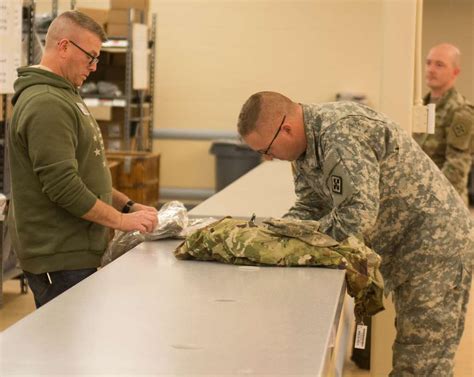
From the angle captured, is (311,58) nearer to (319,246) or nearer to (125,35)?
(125,35)

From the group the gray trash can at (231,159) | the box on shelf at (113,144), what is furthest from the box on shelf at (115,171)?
the gray trash can at (231,159)

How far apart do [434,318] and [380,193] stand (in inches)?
20.9

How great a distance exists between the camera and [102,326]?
1979 mm

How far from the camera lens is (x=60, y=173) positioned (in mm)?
2846

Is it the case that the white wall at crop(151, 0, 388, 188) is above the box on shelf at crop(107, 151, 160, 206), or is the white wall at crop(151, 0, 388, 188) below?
above

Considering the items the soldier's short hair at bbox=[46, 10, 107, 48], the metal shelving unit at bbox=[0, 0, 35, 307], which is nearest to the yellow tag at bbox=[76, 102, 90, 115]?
the soldier's short hair at bbox=[46, 10, 107, 48]

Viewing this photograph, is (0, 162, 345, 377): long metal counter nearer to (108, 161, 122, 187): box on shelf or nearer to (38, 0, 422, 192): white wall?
(108, 161, 122, 187): box on shelf

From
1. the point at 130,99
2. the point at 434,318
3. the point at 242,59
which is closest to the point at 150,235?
the point at 434,318

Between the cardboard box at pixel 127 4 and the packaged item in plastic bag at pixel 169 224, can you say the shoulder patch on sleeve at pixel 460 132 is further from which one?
the cardboard box at pixel 127 4

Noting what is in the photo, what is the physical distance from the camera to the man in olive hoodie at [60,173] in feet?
9.43

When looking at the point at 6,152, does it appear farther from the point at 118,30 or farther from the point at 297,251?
the point at 118,30

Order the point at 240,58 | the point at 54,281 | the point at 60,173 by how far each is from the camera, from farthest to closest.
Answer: the point at 240,58 < the point at 54,281 < the point at 60,173

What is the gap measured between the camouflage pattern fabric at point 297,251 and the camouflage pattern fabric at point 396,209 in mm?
88

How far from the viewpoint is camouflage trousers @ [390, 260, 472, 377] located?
10.4 feet
